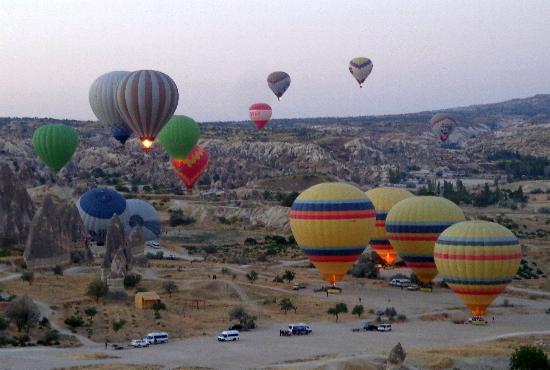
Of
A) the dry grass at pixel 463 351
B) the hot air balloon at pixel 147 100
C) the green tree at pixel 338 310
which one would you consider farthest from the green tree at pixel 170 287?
the dry grass at pixel 463 351

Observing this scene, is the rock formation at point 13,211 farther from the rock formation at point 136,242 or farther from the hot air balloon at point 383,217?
the hot air balloon at point 383,217

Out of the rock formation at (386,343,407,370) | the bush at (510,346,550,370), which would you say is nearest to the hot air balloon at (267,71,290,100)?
the bush at (510,346,550,370)

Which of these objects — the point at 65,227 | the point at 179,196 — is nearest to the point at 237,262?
the point at 65,227

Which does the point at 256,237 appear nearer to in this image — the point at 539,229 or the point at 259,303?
the point at 539,229

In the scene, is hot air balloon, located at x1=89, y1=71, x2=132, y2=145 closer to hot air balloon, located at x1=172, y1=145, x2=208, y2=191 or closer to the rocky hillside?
hot air balloon, located at x1=172, y1=145, x2=208, y2=191

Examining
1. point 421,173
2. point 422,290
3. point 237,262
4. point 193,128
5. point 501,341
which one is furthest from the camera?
point 421,173

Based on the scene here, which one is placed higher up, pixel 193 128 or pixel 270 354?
pixel 193 128

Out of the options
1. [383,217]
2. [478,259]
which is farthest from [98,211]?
[478,259]
